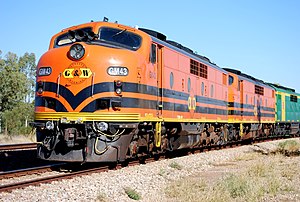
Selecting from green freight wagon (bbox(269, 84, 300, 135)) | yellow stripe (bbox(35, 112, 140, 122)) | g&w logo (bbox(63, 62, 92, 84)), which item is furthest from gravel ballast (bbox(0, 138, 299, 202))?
green freight wagon (bbox(269, 84, 300, 135))

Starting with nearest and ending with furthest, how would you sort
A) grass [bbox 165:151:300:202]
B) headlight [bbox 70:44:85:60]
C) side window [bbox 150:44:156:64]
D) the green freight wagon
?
1. grass [bbox 165:151:300:202]
2. headlight [bbox 70:44:85:60]
3. side window [bbox 150:44:156:64]
4. the green freight wagon

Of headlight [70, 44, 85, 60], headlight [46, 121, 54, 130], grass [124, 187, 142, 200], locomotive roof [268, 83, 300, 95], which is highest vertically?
locomotive roof [268, 83, 300, 95]

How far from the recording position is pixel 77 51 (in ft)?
35.8

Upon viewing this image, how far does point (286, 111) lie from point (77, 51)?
28984 millimetres

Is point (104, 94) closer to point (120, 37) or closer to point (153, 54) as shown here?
point (120, 37)

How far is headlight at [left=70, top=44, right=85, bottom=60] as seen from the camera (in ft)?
35.5

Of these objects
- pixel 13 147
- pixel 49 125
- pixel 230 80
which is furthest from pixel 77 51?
pixel 230 80

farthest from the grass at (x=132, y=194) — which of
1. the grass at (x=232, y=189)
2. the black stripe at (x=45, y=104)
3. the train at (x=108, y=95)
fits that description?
the black stripe at (x=45, y=104)

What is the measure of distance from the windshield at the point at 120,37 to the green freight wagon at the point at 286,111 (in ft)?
77.8

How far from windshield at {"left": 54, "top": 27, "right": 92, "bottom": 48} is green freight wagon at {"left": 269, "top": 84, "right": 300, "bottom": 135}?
961 inches

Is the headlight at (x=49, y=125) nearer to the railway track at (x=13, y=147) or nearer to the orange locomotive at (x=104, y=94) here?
the orange locomotive at (x=104, y=94)

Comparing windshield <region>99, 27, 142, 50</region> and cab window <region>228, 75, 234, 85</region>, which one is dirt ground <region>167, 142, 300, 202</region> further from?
cab window <region>228, 75, 234, 85</region>

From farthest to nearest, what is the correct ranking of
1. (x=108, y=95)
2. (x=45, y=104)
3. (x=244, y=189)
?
1. (x=45, y=104)
2. (x=108, y=95)
3. (x=244, y=189)

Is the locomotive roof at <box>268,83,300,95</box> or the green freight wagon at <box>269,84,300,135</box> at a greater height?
the locomotive roof at <box>268,83,300,95</box>
